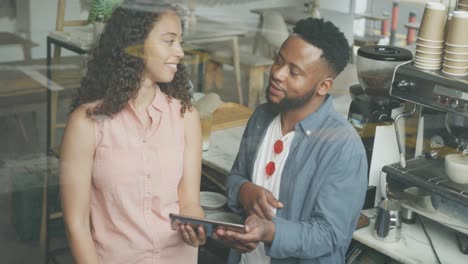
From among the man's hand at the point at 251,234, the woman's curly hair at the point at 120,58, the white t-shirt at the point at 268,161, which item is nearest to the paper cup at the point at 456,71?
the white t-shirt at the point at 268,161

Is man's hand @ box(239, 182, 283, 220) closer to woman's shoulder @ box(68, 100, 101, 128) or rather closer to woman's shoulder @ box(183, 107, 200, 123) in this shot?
woman's shoulder @ box(183, 107, 200, 123)

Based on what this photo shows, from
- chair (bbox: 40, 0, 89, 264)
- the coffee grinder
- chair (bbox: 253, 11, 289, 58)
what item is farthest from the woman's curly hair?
the coffee grinder

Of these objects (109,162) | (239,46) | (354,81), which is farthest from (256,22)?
(109,162)

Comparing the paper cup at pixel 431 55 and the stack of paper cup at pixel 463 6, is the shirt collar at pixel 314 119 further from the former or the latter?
the stack of paper cup at pixel 463 6

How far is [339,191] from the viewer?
1.24 metres

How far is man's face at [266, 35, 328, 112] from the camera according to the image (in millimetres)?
1216

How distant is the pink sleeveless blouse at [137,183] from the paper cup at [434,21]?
0.62m

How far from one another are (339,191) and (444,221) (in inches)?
14.7

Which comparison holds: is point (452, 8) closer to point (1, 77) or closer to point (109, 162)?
point (109, 162)

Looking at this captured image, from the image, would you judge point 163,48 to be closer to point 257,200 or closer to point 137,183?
point 137,183

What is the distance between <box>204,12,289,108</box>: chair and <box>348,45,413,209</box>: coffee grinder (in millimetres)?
214

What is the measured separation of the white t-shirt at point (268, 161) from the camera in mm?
1303

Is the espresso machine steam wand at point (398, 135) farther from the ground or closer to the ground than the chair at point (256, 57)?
closer to the ground

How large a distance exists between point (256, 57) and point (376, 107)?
0.98 ft
